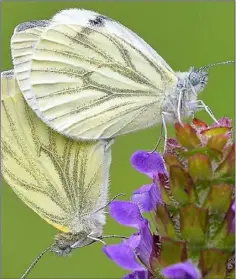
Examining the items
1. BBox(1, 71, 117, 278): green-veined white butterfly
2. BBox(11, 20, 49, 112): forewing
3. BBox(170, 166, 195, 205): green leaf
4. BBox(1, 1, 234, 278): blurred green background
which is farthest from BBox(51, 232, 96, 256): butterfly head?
BBox(1, 1, 234, 278): blurred green background

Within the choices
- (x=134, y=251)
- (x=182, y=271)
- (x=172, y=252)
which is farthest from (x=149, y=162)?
(x=182, y=271)


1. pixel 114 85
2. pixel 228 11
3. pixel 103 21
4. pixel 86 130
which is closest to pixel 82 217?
pixel 86 130

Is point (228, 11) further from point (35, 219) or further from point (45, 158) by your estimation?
point (45, 158)

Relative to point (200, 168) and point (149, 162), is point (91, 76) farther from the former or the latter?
point (200, 168)

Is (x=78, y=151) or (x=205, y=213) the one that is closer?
(x=205, y=213)

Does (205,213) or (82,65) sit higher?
(82,65)

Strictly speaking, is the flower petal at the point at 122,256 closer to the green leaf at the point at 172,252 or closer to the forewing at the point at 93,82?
the green leaf at the point at 172,252
